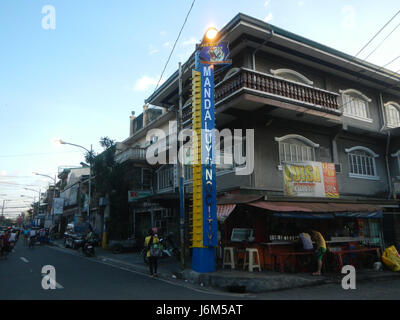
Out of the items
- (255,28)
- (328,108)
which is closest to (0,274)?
(255,28)

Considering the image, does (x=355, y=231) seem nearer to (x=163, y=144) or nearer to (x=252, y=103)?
(x=252, y=103)

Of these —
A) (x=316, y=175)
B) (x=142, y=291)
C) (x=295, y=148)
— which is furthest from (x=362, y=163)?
(x=142, y=291)

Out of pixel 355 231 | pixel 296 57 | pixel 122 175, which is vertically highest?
pixel 296 57

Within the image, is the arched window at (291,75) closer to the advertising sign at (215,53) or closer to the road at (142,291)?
the advertising sign at (215,53)

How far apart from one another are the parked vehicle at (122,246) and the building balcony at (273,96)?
11740mm

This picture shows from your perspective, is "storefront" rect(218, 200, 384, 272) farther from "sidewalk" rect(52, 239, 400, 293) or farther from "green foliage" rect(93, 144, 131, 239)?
"green foliage" rect(93, 144, 131, 239)

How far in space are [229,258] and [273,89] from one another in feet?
23.1

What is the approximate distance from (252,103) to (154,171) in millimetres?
12451

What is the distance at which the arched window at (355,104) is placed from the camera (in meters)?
16.7

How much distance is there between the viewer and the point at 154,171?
75.9ft

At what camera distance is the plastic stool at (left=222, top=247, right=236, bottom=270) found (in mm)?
11406

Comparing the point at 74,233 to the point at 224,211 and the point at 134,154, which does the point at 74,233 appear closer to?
the point at 134,154

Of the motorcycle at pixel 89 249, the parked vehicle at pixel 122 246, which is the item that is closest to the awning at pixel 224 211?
the motorcycle at pixel 89 249

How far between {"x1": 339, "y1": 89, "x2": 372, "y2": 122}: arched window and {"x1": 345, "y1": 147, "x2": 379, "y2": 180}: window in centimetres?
183
